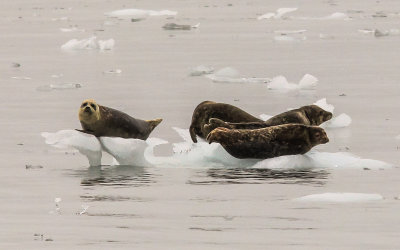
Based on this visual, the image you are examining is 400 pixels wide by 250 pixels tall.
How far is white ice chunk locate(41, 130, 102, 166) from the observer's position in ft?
35.7

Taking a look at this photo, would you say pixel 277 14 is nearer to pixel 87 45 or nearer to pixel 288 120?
pixel 87 45

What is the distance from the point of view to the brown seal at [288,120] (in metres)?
11.2

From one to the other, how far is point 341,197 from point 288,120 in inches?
103

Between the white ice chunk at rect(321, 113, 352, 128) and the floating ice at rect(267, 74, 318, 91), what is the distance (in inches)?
130

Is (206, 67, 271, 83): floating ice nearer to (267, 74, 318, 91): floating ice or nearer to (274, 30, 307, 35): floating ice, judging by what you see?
(267, 74, 318, 91): floating ice

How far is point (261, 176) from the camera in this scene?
10156 mm

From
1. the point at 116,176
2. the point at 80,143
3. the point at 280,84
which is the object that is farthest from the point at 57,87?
the point at 116,176

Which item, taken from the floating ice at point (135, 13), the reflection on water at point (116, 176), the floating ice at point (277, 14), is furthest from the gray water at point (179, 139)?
the floating ice at point (135, 13)

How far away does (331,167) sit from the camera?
1057cm

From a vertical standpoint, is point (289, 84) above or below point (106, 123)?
above

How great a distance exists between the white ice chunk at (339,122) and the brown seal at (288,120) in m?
1.00

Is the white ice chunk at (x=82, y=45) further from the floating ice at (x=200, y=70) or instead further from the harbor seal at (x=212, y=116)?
the harbor seal at (x=212, y=116)

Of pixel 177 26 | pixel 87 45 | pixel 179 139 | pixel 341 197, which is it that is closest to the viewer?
pixel 341 197

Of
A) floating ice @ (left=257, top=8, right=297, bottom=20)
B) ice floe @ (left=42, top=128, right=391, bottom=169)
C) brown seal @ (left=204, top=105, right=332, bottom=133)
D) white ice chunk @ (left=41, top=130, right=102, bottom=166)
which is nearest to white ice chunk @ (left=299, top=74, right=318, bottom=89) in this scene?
brown seal @ (left=204, top=105, right=332, bottom=133)
